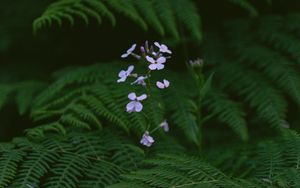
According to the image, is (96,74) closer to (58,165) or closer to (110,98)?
(110,98)

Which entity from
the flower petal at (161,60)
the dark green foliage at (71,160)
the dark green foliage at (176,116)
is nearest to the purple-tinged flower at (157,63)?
the flower petal at (161,60)

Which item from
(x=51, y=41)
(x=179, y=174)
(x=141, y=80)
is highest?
(x=141, y=80)

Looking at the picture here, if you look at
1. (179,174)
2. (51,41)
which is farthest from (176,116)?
(51,41)

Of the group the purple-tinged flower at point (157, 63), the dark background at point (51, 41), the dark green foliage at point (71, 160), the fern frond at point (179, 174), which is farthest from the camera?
the dark background at point (51, 41)

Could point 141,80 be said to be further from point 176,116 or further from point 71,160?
point 176,116

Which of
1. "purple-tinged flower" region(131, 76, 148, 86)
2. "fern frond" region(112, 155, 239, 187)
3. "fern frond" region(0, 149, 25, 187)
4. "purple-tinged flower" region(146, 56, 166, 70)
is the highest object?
"purple-tinged flower" region(146, 56, 166, 70)

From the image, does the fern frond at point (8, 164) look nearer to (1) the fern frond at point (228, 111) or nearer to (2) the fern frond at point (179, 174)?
(2) the fern frond at point (179, 174)

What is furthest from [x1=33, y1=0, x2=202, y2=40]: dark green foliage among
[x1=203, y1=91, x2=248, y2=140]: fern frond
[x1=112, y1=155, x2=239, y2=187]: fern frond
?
[x1=112, y1=155, x2=239, y2=187]: fern frond

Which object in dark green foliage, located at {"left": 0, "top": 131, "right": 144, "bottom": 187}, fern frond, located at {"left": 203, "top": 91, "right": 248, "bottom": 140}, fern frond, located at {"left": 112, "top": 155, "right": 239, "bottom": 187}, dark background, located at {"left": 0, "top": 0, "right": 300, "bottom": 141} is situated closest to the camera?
fern frond, located at {"left": 112, "top": 155, "right": 239, "bottom": 187}

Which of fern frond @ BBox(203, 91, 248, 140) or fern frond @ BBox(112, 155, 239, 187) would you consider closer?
fern frond @ BBox(112, 155, 239, 187)

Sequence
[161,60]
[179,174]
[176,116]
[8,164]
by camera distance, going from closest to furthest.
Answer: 1. [179,174]
2. [161,60]
3. [8,164]
4. [176,116]

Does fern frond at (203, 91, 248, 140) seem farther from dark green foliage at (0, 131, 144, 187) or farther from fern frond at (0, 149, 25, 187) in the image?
fern frond at (0, 149, 25, 187)
